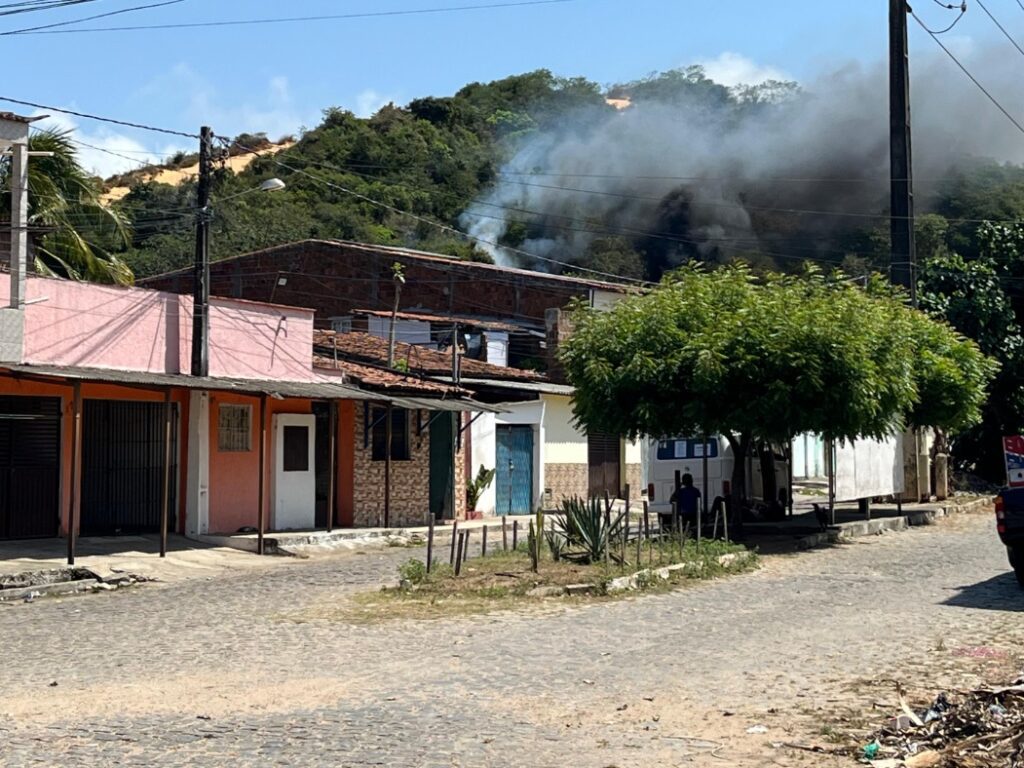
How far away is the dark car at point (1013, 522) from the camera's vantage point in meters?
15.5

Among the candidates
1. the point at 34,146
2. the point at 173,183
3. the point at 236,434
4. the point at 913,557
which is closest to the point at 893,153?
the point at 913,557

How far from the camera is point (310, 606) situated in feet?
49.4

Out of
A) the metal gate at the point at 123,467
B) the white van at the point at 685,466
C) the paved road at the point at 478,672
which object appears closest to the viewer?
the paved road at the point at 478,672

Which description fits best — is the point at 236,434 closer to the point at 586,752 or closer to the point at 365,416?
the point at 365,416

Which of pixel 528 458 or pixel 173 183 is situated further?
pixel 173 183

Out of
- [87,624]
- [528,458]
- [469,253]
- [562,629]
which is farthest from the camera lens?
[469,253]

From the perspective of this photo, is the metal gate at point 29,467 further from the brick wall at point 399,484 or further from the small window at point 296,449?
the brick wall at point 399,484

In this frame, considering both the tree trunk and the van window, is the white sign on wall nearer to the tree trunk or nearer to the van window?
the tree trunk

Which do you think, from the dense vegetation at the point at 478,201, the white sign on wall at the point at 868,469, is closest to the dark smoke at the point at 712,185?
the dense vegetation at the point at 478,201

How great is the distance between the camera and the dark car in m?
15.5

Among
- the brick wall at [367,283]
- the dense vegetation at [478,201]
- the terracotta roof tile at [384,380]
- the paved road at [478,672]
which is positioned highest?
the dense vegetation at [478,201]

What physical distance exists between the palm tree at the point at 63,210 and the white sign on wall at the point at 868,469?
15437mm

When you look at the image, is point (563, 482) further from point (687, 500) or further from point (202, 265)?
point (202, 265)

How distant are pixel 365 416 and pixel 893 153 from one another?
16374mm
